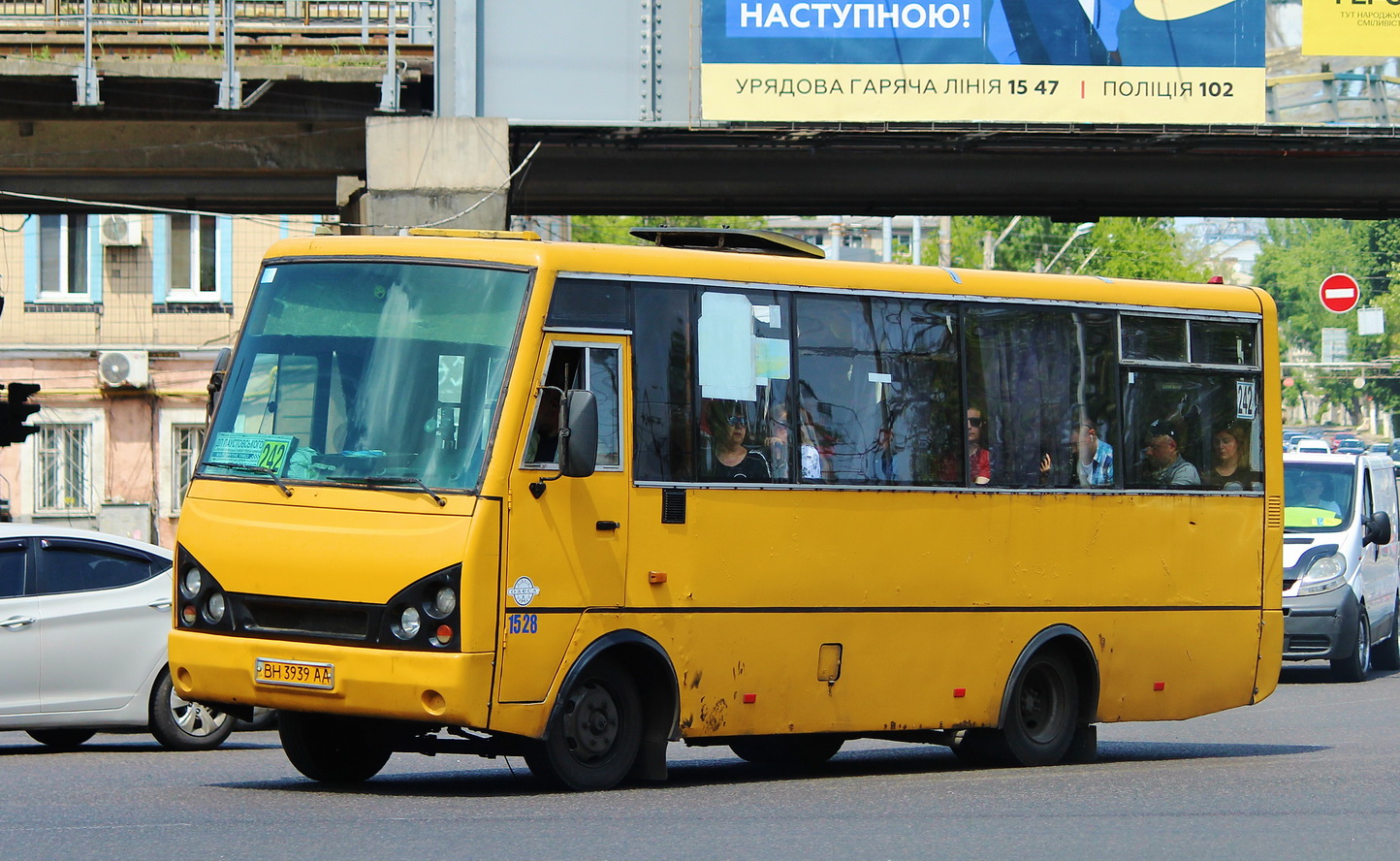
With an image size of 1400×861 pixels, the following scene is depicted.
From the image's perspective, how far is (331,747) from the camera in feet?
35.9

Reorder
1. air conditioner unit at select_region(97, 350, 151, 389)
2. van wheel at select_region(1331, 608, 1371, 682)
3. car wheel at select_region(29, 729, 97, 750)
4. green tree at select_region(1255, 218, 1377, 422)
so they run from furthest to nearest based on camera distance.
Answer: green tree at select_region(1255, 218, 1377, 422) → air conditioner unit at select_region(97, 350, 151, 389) → van wheel at select_region(1331, 608, 1371, 682) → car wheel at select_region(29, 729, 97, 750)

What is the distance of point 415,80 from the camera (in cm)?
2409

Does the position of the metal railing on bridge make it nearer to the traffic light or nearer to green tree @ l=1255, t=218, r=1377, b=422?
the traffic light

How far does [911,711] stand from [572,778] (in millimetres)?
2535

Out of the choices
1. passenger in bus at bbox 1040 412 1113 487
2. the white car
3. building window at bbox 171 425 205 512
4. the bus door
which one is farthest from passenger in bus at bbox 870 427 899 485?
building window at bbox 171 425 205 512

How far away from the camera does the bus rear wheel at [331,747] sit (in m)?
10.7

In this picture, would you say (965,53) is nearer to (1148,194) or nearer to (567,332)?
(1148,194)

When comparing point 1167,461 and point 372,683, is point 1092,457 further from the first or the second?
point 372,683

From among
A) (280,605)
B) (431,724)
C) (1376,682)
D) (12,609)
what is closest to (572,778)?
(431,724)

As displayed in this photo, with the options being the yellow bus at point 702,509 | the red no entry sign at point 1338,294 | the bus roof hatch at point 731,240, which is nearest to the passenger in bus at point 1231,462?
the yellow bus at point 702,509

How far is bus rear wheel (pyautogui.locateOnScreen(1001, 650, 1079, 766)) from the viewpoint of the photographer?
41.5 ft

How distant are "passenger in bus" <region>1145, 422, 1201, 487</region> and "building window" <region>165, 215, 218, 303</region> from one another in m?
29.6

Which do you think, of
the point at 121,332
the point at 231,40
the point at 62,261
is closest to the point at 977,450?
the point at 231,40

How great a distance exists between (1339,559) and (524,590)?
42.8 ft
